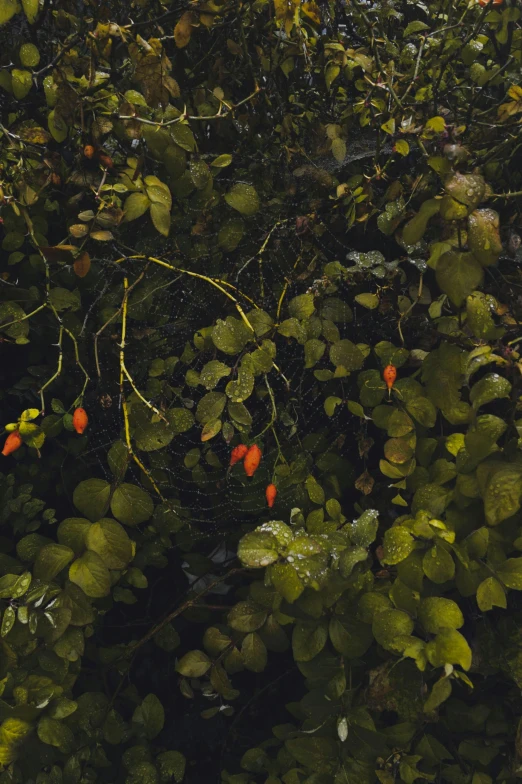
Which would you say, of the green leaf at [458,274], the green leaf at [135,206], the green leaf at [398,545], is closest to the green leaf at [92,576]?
the green leaf at [398,545]

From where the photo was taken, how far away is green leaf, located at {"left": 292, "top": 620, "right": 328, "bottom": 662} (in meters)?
1.02

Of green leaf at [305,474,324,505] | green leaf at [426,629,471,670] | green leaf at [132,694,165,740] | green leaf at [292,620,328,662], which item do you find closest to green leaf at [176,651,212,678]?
green leaf at [132,694,165,740]

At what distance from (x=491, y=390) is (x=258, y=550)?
37cm

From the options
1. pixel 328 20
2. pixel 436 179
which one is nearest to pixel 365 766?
pixel 436 179

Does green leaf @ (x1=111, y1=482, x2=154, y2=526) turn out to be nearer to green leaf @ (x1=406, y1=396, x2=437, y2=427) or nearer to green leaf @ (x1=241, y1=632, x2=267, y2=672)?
green leaf @ (x1=241, y1=632, x2=267, y2=672)

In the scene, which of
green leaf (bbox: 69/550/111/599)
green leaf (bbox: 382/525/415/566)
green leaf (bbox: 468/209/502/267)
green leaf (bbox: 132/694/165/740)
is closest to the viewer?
green leaf (bbox: 468/209/502/267)

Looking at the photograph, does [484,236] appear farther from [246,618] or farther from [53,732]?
[53,732]

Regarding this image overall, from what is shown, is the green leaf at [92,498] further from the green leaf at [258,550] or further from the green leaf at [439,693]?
the green leaf at [439,693]

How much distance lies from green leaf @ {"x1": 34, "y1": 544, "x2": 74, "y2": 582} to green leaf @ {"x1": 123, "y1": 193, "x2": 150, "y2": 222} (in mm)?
534

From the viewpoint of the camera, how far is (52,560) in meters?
1.07

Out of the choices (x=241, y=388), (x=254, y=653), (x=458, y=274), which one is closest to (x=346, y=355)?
(x=241, y=388)

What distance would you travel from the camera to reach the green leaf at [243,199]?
1166mm

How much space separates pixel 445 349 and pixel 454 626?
40cm

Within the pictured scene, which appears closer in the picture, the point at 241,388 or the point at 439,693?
the point at 439,693
